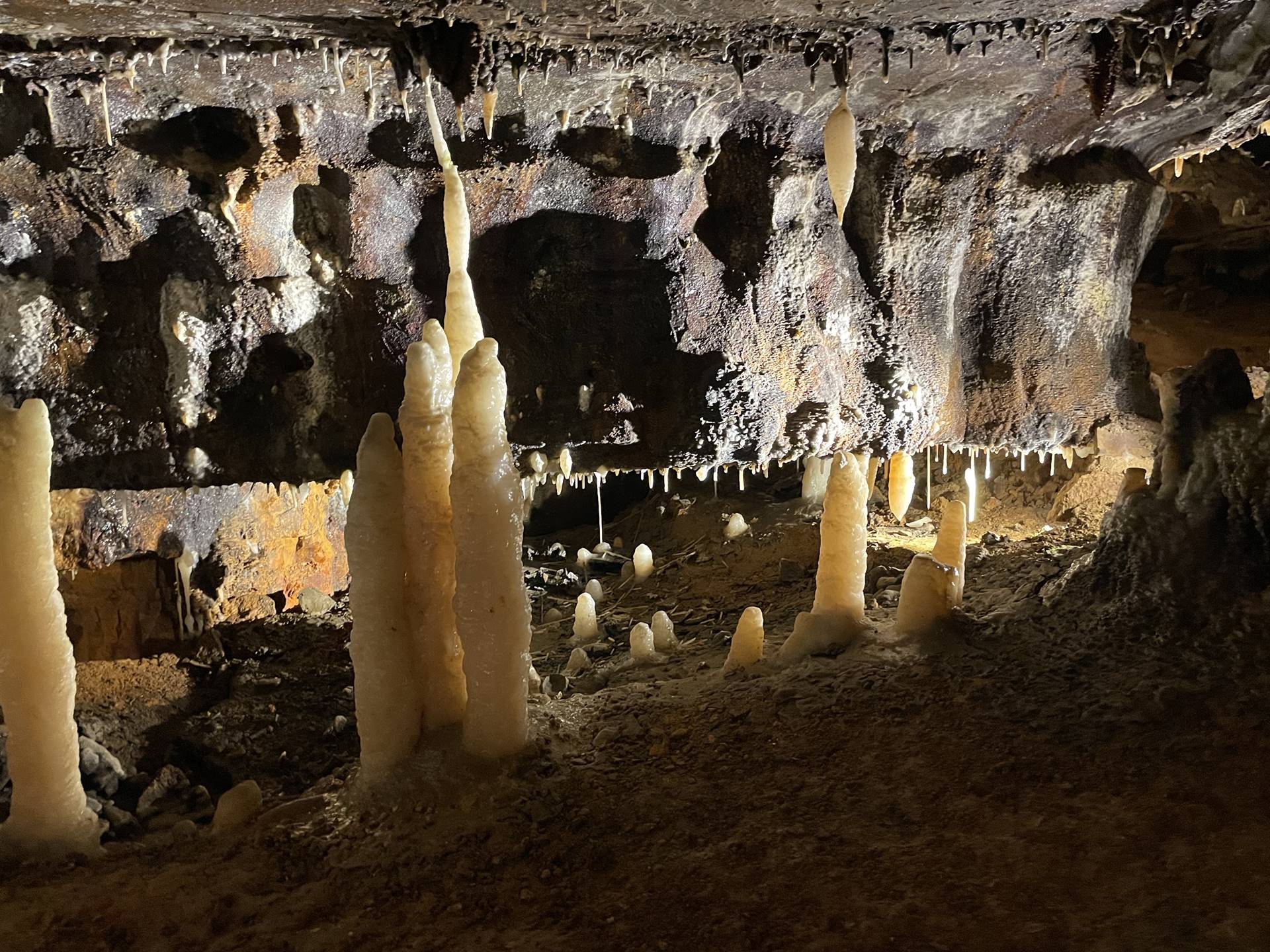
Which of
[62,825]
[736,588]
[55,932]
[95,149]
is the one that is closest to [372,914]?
[55,932]

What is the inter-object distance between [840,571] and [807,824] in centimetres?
218

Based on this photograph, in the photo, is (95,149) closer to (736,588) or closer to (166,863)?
(166,863)

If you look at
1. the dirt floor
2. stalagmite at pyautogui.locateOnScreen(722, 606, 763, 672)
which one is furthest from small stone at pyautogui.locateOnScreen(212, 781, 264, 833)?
stalagmite at pyautogui.locateOnScreen(722, 606, 763, 672)

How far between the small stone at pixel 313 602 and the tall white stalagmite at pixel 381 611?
16.3 ft

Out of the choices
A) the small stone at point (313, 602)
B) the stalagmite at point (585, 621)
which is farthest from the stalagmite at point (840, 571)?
the small stone at point (313, 602)

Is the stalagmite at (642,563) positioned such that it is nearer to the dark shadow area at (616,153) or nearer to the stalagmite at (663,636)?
the stalagmite at (663,636)

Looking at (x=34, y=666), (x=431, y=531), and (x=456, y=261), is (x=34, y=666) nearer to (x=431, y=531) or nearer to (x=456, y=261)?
(x=431, y=531)

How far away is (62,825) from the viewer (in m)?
4.87

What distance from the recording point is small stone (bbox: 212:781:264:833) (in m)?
5.04

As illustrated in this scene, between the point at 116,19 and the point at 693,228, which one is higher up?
the point at 116,19

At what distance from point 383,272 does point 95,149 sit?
2000 millimetres

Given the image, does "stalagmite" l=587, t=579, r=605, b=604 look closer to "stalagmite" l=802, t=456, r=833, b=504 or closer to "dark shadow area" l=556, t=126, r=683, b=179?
"stalagmite" l=802, t=456, r=833, b=504

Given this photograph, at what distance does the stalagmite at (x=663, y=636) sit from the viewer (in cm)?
788

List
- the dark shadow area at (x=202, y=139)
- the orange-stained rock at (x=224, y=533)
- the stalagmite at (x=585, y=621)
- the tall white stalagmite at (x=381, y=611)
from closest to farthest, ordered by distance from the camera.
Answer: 1. the tall white stalagmite at (x=381, y=611)
2. the dark shadow area at (x=202, y=139)
3. the orange-stained rock at (x=224, y=533)
4. the stalagmite at (x=585, y=621)
